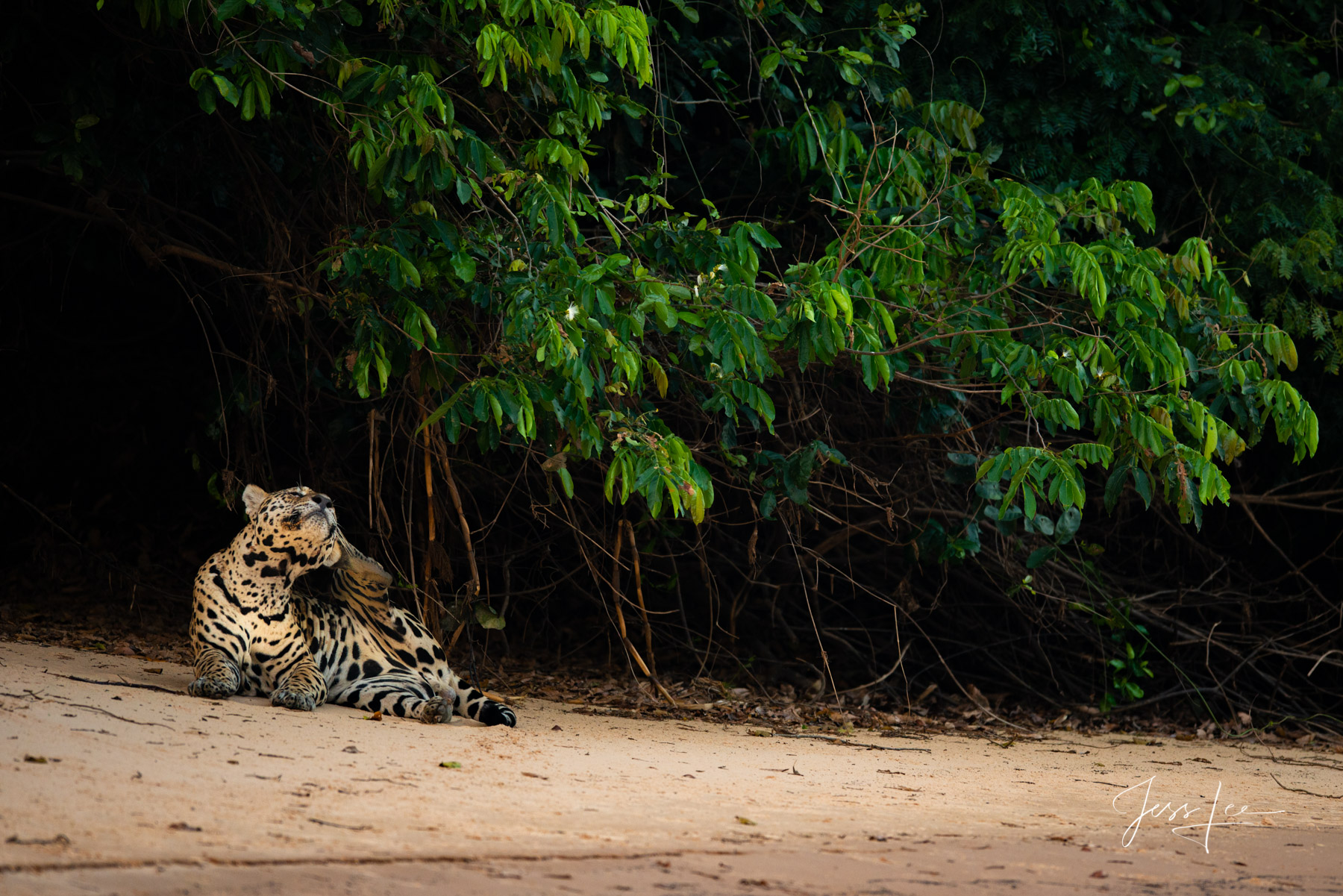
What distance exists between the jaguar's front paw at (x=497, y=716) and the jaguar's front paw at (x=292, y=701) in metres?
0.65

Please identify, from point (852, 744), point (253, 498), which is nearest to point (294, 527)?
point (253, 498)

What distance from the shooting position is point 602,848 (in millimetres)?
2570

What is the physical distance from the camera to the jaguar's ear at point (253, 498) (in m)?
4.61

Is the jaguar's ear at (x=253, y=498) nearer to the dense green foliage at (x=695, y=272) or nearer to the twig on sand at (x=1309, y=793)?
the dense green foliage at (x=695, y=272)

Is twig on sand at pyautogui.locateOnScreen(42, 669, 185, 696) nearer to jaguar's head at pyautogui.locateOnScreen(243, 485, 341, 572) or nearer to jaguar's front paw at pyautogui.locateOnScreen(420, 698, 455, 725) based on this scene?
jaguar's head at pyautogui.locateOnScreen(243, 485, 341, 572)

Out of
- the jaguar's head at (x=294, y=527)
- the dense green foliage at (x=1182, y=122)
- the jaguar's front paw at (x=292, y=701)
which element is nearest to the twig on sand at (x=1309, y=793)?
the dense green foliage at (x=1182, y=122)

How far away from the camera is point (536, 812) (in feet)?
9.57

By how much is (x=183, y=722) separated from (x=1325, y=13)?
21.8ft

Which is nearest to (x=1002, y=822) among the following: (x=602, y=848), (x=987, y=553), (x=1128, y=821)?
(x=1128, y=821)
